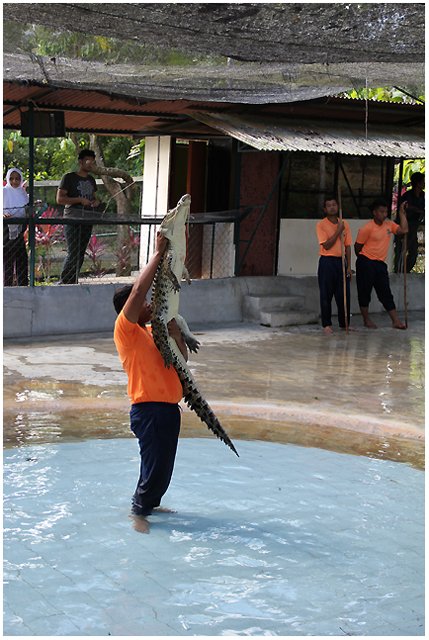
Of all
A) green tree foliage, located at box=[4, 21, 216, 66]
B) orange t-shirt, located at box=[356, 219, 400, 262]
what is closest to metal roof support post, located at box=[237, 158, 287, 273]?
orange t-shirt, located at box=[356, 219, 400, 262]

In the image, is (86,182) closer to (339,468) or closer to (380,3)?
(339,468)

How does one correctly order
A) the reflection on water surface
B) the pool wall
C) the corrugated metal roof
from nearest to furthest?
the reflection on water surface < the pool wall < the corrugated metal roof

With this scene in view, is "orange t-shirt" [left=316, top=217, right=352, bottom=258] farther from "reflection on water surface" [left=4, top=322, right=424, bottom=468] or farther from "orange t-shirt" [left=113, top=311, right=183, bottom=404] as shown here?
"orange t-shirt" [left=113, top=311, right=183, bottom=404]

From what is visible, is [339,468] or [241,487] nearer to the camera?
[241,487]

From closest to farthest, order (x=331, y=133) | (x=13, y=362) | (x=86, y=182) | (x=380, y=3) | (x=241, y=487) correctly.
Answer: (x=380, y=3) → (x=241, y=487) → (x=13, y=362) → (x=86, y=182) → (x=331, y=133)

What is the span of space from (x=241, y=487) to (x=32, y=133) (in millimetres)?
6864

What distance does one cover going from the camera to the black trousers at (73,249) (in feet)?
39.6

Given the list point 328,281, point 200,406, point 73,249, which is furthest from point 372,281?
point 200,406

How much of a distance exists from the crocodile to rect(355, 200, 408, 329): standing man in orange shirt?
7.90 m

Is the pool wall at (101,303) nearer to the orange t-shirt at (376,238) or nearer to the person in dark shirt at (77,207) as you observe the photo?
the person in dark shirt at (77,207)

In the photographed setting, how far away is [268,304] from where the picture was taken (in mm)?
13016

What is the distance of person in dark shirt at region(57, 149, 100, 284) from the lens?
1203 cm

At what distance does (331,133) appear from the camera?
13.5 meters

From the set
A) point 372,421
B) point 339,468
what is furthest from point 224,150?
point 339,468
